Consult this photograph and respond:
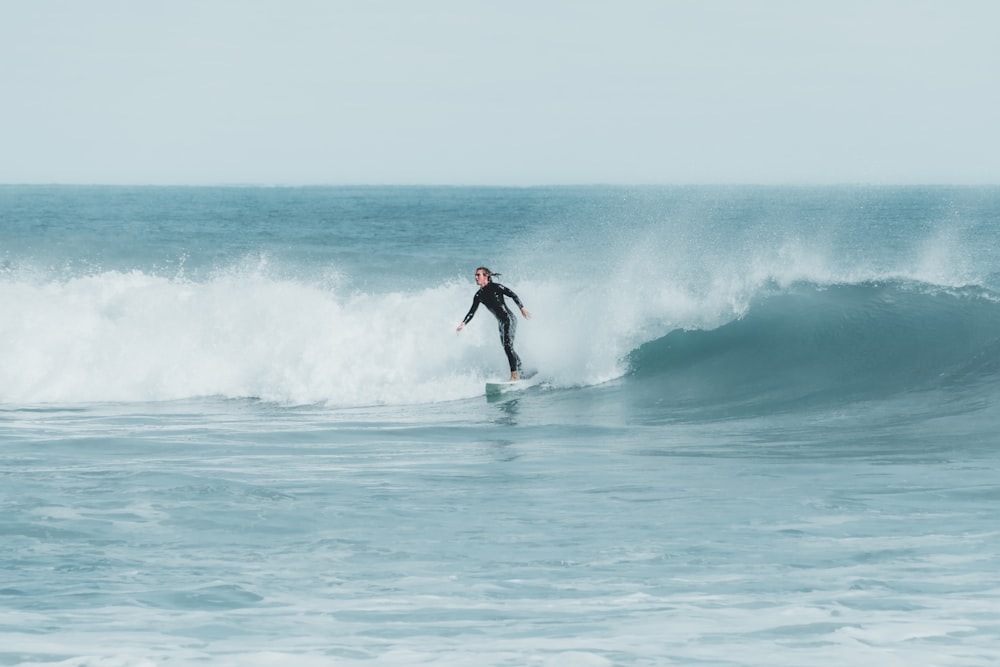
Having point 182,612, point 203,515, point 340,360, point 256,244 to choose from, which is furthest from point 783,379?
point 256,244

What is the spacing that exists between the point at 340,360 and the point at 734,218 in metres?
37.0

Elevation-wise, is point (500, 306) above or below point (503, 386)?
above

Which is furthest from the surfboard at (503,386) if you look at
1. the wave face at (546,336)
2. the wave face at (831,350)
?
the wave face at (831,350)

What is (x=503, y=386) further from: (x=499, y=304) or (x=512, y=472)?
(x=512, y=472)

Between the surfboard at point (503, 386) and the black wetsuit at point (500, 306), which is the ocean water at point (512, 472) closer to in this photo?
the surfboard at point (503, 386)

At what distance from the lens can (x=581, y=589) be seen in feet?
19.8

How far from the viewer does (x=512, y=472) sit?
9297 millimetres

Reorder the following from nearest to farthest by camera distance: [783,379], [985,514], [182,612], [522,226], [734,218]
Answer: [182,612] → [985,514] → [783,379] → [734,218] → [522,226]

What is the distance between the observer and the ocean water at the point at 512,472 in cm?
541

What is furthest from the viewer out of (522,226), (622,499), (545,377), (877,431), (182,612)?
(522,226)

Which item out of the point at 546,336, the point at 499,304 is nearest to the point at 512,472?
the point at 499,304

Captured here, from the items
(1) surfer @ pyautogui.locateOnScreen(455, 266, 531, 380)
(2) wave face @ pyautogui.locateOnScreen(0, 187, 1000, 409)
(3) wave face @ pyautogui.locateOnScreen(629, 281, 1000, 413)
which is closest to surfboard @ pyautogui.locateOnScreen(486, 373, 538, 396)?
(1) surfer @ pyautogui.locateOnScreen(455, 266, 531, 380)

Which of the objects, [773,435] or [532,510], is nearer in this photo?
[532,510]

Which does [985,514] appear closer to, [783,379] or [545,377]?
[783,379]
